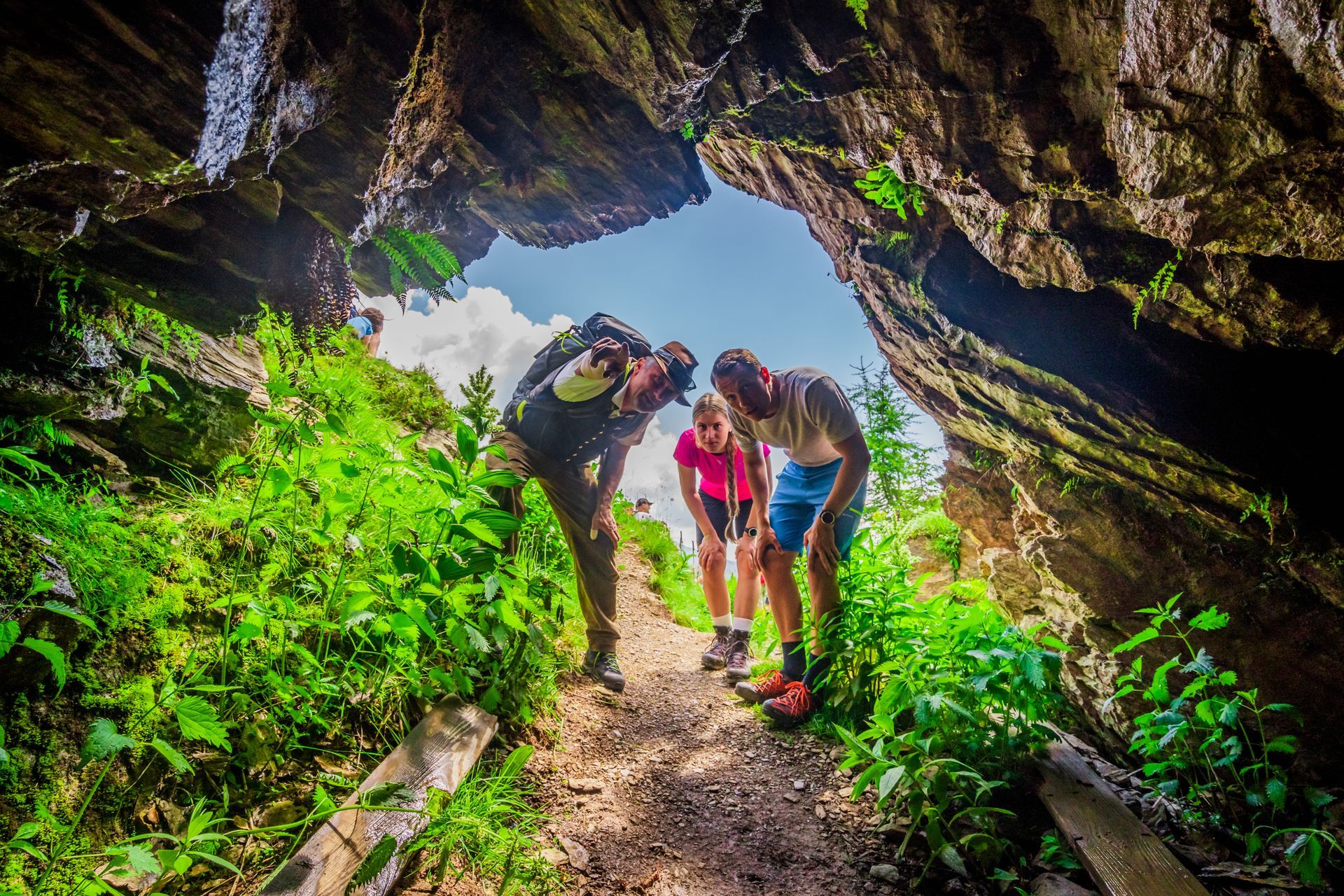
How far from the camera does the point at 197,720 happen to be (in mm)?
1374

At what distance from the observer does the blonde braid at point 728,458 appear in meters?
5.39

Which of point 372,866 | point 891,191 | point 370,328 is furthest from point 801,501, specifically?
point 370,328

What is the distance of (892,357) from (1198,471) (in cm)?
290

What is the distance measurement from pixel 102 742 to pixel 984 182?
4491 mm

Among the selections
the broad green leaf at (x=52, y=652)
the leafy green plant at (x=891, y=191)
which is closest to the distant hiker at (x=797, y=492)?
the leafy green plant at (x=891, y=191)

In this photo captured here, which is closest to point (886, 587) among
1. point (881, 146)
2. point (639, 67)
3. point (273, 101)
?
point (881, 146)

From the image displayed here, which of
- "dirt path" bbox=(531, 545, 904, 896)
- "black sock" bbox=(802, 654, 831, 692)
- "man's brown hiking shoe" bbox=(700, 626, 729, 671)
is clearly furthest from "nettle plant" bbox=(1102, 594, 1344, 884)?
"man's brown hiking shoe" bbox=(700, 626, 729, 671)

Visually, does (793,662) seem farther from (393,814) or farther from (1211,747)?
(393,814)

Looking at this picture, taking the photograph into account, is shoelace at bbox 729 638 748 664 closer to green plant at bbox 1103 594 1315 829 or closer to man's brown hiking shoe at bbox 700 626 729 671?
man's brown hiking shoe at bbox 700 626 729 671

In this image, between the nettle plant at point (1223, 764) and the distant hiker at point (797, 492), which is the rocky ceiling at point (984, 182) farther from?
the distant hiker at point (797, 492)

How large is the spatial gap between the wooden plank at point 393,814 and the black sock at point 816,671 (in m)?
2.11

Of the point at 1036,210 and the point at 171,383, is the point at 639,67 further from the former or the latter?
the point at 171,383

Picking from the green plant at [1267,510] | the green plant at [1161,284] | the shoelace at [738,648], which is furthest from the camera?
the shoelace at [738,648]

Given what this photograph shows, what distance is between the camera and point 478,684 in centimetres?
255
